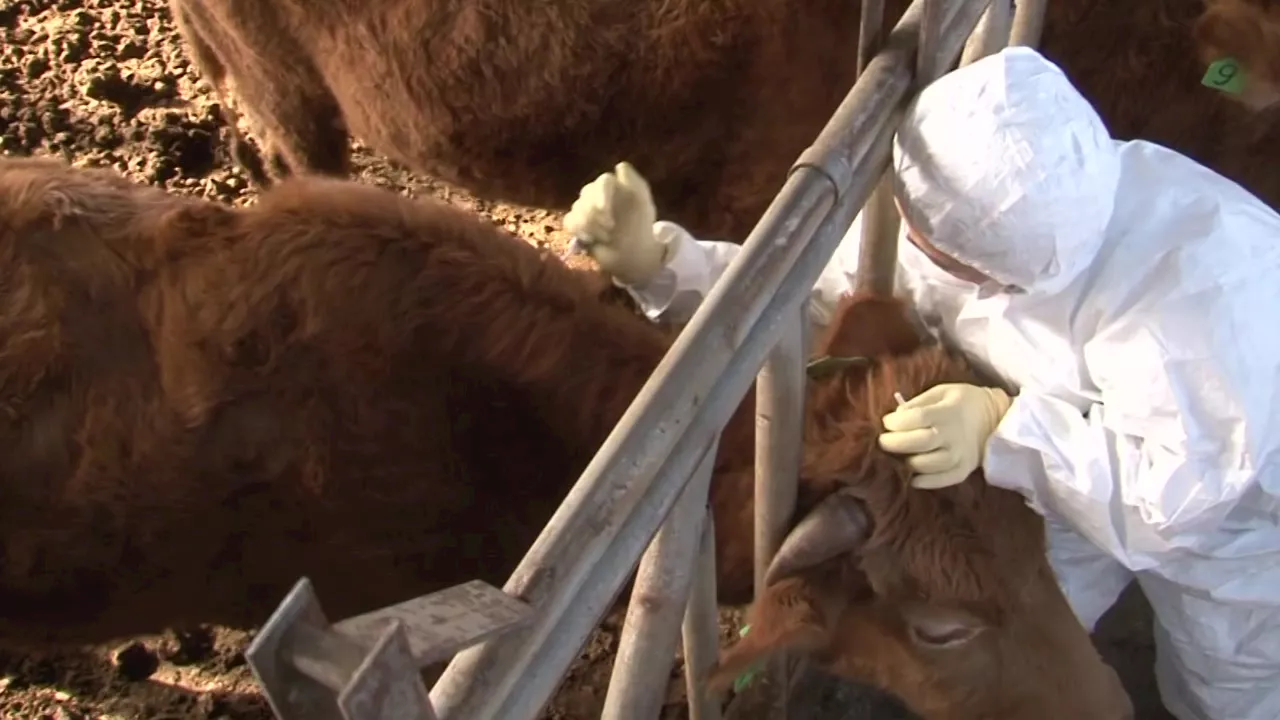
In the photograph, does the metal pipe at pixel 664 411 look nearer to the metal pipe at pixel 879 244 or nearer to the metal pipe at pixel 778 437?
the metal pipe at pixel 778 437

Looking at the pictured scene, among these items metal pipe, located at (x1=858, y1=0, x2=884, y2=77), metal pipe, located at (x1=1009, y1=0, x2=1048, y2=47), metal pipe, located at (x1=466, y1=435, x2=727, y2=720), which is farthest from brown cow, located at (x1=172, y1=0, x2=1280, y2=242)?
metal pipe, located at (x1=466, y1=435, x2=727, y2=720)

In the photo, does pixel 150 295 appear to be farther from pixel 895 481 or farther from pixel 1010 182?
pixel 1010 182

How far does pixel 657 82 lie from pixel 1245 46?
1275 millimetres

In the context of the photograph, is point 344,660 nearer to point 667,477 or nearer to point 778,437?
point 667,477

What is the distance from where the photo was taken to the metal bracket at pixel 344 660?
806mm

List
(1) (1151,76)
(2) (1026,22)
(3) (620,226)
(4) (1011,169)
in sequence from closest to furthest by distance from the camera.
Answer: (4) (1011,169) < (3) (620,226) < (2) (1026,22) < (1) (1151,76)

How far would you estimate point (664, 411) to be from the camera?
1.19m

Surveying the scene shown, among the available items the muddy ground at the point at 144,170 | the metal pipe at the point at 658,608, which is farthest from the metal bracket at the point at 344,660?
the muddy ground at the point at 144,170

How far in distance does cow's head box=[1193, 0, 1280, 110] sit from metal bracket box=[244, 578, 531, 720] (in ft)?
7.41

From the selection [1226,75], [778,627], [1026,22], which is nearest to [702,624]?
[778,627]

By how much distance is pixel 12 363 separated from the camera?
2.00m

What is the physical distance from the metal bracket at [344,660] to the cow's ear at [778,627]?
3.14ft

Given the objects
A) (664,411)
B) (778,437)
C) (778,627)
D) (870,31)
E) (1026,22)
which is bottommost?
(778,627)

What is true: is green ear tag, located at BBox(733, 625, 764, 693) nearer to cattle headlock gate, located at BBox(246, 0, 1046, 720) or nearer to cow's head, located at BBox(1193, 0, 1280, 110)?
cattle headlock gate, located at BBox(246, 0, 1046, 720)
